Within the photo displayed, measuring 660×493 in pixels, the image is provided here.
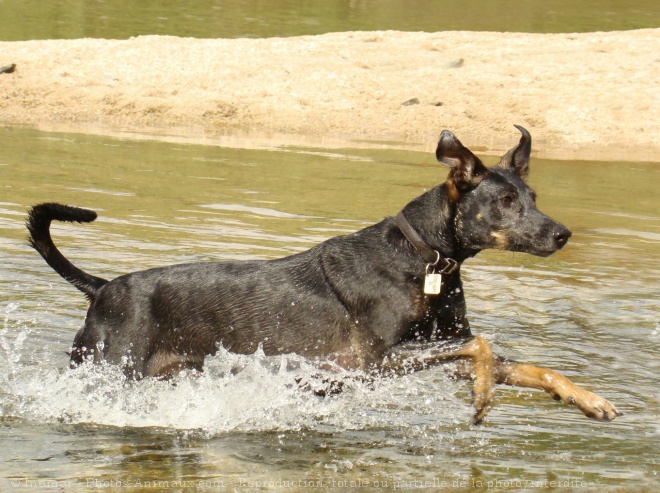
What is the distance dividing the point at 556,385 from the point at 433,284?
0.81 meters

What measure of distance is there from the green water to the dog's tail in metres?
19.8

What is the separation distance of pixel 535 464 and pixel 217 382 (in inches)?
69.6

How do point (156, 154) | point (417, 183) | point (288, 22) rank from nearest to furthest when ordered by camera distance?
point (417, 183), point (156, 154), point (288, 22)

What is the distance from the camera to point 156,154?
15023 millimetres

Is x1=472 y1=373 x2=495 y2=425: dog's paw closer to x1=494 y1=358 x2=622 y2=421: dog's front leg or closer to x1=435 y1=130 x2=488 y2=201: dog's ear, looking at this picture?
x1=494 y1=358 x2=622 y2=421: dog's front leg

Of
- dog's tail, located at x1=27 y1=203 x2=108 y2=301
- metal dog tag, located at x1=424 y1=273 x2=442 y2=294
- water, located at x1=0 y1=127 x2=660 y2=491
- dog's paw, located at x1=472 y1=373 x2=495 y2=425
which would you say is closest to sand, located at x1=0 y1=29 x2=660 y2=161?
water, located at x1=0 y1=127 x2=660 y2=491

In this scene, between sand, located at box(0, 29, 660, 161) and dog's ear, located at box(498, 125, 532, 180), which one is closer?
dog's ear, located at box(498, 125, 532, 180)

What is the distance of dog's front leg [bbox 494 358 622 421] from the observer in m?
5.64


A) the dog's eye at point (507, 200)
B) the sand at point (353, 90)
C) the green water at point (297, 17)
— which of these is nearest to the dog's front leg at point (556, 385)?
Answer: the dog's eye at point (507, 200)

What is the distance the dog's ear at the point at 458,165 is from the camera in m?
6.02

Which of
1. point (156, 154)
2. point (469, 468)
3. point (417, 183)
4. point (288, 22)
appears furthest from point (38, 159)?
point (288, 22)

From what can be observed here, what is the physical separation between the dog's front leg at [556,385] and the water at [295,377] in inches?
8.7

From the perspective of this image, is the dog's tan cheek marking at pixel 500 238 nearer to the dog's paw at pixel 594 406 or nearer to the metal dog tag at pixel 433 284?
the metal dog tag at pixel 433 284

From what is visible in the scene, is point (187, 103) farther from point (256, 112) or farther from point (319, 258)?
point (319, 258)
